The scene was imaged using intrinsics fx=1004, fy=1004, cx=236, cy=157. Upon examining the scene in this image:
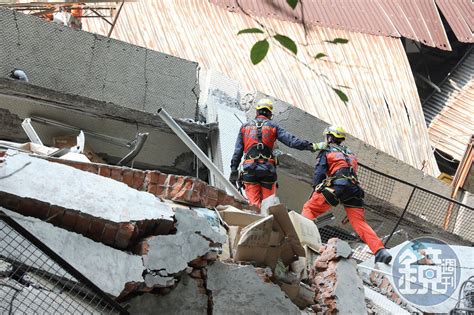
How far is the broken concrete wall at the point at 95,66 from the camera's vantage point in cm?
1088

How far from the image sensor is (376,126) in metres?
16.7

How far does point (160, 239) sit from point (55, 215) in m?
0.67

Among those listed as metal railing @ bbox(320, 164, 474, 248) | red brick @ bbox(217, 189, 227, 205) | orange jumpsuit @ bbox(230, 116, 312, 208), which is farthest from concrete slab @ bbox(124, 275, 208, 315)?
metal railing @ bbox(320, 164, 474, 248)

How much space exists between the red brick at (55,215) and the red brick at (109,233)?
28 centimetres

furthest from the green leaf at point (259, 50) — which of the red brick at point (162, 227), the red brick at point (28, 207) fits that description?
the red brick at point (162, 227)

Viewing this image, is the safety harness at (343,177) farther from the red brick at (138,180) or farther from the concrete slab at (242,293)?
the concrete slab at (242,293)

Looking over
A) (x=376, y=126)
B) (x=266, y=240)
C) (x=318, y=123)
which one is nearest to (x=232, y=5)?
(x=376, y=126)

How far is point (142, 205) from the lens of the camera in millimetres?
6273

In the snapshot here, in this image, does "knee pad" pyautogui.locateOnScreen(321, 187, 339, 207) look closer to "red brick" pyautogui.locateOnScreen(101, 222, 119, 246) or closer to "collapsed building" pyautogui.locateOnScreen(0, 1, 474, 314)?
"collapsed building" pyautogui.locateOnScreen(0, 1, 474, 314)

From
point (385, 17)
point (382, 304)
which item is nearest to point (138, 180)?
point (382, 304)

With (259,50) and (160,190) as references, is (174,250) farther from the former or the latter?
(259,50)

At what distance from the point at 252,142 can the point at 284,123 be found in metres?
1.74

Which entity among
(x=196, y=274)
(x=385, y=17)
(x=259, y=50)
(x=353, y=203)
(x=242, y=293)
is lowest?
(x=385, y=17)

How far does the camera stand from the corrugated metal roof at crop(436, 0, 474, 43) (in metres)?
20.1
